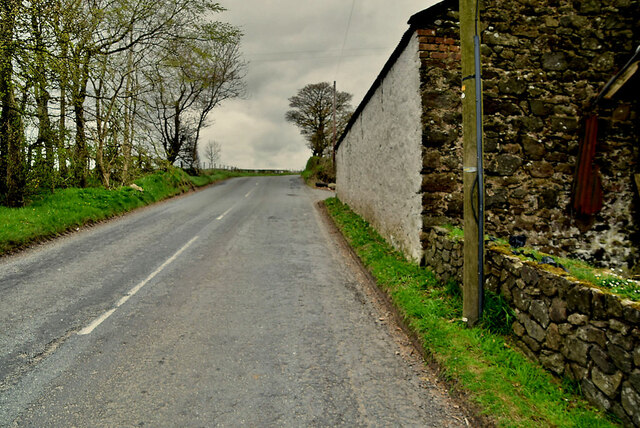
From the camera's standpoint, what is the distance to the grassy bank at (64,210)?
8.76 meters

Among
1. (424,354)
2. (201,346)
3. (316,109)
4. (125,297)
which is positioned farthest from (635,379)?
(316,109)

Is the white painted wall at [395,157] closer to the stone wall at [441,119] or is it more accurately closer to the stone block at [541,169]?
the stone wall at [441,119]

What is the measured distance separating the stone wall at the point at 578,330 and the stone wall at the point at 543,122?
99.2 inches

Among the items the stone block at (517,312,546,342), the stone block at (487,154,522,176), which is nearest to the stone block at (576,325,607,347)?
the stone block at (517,312,546,342)

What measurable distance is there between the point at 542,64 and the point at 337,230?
6924 mm

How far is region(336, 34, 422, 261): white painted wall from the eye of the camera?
255 inches

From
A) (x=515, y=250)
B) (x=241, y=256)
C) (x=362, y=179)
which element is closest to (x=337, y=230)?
(x=362, y=179)

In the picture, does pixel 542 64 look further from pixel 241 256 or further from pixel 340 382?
pixel 241 256

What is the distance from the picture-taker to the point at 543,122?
246 inches

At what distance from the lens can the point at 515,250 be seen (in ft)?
14.0

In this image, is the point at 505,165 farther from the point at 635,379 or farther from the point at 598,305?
the point at 635,379

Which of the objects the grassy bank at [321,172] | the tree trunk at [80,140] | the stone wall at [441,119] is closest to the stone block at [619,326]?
the stone wall at [441,119]

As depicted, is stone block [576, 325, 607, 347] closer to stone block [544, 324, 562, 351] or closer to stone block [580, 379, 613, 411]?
stone block [544, 324, 562, 351]

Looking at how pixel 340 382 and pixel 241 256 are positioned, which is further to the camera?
pixel 241 256
